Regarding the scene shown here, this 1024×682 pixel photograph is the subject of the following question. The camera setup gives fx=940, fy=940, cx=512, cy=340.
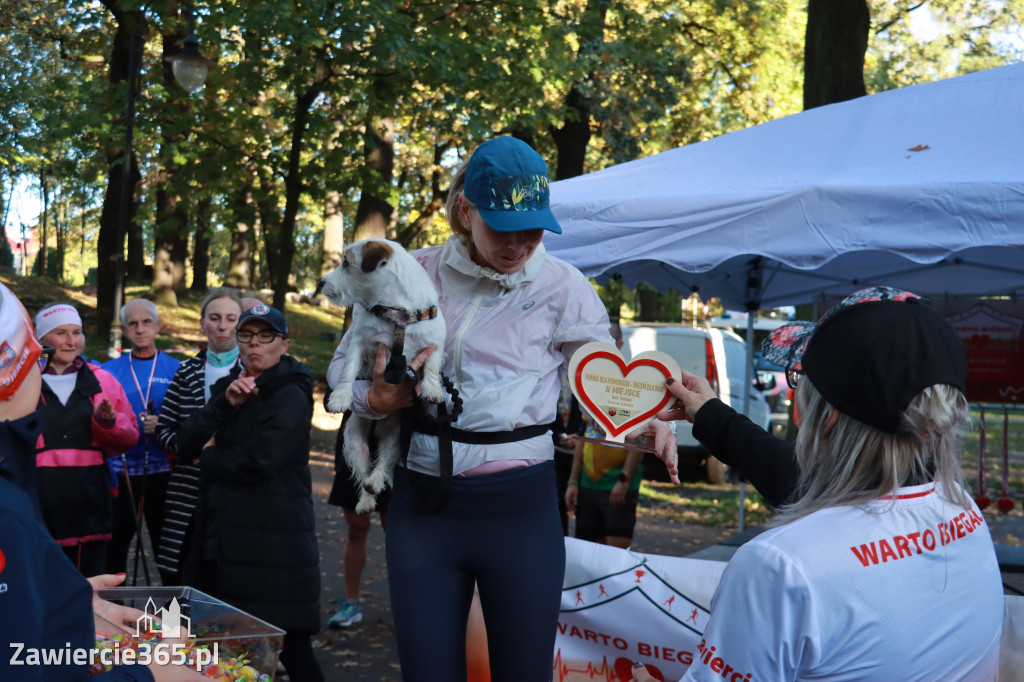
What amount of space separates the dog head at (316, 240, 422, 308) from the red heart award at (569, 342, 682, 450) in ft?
1.91

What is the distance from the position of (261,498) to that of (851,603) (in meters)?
3.26

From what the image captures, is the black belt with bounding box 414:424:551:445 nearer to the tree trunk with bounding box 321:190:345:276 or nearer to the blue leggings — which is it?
the blue leggings

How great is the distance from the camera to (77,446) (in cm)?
498

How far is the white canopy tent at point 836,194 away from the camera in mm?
4242

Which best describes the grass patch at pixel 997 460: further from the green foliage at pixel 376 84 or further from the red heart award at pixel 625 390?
the red heart award at pixel 625 390

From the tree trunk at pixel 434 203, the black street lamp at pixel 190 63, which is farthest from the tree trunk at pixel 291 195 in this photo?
the tree trunk at pixel 434 203

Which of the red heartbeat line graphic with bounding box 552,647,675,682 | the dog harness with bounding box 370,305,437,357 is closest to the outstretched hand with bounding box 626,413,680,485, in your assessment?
the dog harness with bounding box 370,305,437,357

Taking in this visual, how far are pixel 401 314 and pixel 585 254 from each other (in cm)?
263

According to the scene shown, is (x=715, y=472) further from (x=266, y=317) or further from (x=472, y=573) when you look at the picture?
(x=472, y=573)

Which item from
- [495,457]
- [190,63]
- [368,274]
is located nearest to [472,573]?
[495,457]

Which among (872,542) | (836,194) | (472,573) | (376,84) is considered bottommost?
(472,573)

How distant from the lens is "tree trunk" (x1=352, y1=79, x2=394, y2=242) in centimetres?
1259

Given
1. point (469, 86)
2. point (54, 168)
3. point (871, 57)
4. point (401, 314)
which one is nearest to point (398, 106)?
point (469, 86)

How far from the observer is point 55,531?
485cm
